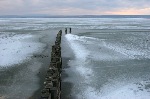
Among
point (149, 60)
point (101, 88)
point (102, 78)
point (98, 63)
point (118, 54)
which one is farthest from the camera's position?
point (118, 54)

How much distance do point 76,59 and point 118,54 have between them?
4744 millimetres

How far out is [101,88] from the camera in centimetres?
1365

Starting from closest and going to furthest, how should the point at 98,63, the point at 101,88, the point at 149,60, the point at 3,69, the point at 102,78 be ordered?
the point at 101,88
the point at 102,78
the point at 3,69
the point at 98,63
the point at 149,60

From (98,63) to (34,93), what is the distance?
26.5 feet

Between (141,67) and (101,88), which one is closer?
(101,88)

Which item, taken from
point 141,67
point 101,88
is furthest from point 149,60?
point 101,88

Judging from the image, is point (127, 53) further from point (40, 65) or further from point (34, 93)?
point (34, 93)

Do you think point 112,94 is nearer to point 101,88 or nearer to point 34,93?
point 101,88

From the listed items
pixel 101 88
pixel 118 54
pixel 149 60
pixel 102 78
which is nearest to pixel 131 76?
pixel 102 78

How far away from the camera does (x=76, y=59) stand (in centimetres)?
2077

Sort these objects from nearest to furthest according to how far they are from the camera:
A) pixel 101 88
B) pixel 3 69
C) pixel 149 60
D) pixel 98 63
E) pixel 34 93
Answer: pixel 34 93
pixel 101 88
pixel 3 69
pixel 98 63
pixel 149 60

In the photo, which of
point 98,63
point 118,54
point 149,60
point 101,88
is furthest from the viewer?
point 118,54

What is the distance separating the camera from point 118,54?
76.9ft

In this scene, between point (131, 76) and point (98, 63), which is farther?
point (98, 63)
